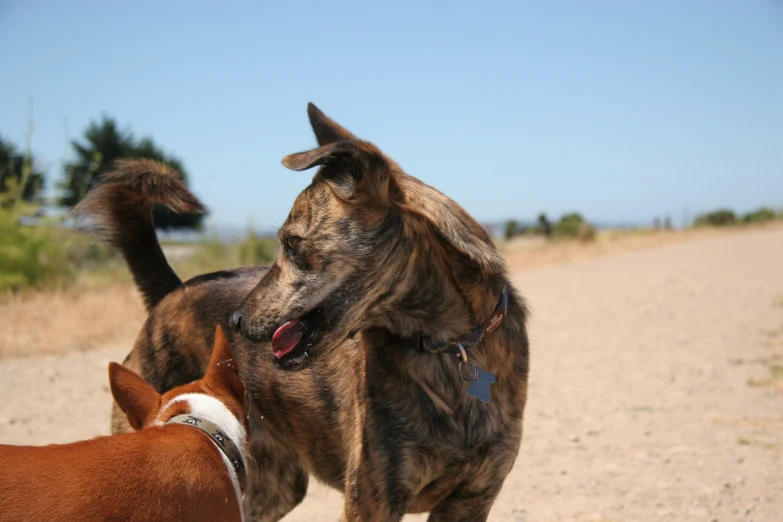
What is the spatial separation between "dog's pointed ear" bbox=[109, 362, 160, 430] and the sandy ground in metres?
1.96

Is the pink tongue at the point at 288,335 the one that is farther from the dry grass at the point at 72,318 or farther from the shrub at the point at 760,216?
the shrub at the point at 760,216

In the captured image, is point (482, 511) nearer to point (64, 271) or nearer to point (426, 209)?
point (426, 209)

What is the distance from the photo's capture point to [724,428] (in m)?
6.18

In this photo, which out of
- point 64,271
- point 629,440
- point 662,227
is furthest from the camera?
point 662,227

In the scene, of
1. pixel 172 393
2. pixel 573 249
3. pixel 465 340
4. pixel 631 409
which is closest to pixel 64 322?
pixel 631 409

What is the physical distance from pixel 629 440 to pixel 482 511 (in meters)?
3.14

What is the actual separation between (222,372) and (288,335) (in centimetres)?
44

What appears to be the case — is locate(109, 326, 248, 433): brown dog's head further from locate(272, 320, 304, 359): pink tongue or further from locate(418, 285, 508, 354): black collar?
locate(418, 285, 508, 354): black collar

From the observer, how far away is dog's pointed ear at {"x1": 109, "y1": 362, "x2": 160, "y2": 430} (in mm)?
3111

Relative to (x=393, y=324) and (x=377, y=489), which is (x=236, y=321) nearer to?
(x=393, y=324)

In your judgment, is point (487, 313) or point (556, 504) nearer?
point (487, 313)

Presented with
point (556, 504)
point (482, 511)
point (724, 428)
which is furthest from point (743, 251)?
point (482, 511)

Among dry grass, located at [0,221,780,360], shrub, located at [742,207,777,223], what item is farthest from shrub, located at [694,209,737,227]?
dry grass, located at [0,221,780,360]

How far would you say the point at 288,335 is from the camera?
3.14 meters
